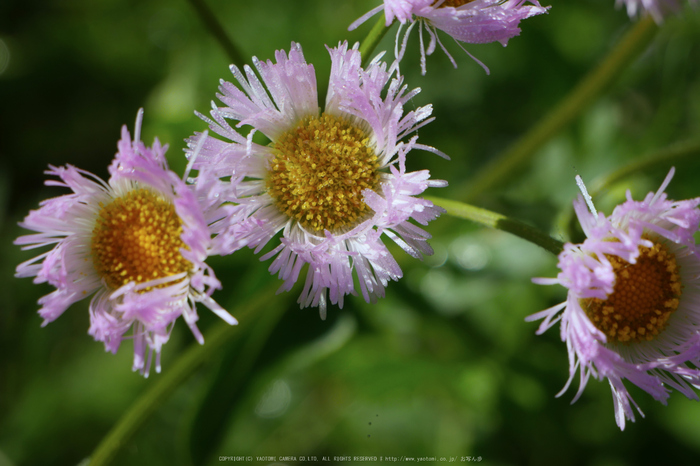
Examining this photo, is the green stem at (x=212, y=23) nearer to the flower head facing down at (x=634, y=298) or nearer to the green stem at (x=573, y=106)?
the green stem at (x=573, y=106)

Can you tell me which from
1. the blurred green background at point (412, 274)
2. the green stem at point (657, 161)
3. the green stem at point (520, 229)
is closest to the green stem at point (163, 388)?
the blurred green background at point (412, 274)

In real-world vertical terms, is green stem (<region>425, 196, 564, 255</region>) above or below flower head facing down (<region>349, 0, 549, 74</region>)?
below

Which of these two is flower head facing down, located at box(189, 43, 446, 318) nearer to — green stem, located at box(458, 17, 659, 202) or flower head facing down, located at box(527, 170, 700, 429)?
flower head facing down, located at box(527, 170, 700, 429)

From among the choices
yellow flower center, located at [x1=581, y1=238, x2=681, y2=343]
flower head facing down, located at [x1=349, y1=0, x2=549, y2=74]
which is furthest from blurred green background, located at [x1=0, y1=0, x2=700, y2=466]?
flower head facing down, located at [x1=349, y1=0, x2=549, y2=74]

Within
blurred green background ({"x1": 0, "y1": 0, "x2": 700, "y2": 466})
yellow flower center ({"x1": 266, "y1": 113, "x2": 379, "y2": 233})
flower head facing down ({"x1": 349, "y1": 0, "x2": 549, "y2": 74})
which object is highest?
flower head facing down ({"x1": 349, "y1": 0, "x2": 549, "y2": 74})

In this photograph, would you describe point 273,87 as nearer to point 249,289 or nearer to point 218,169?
point 218,169
